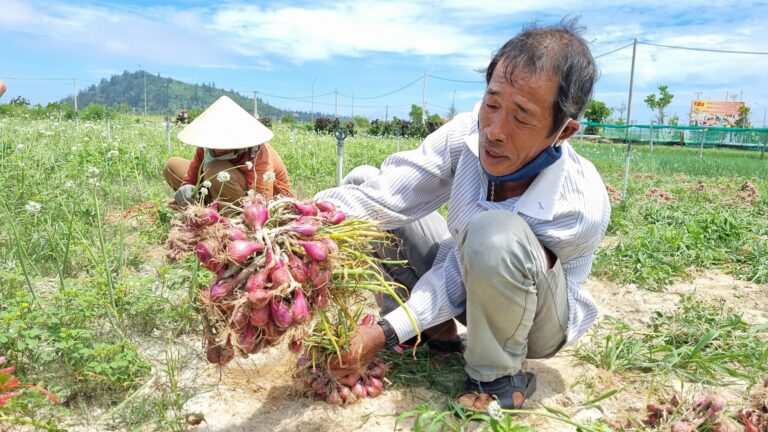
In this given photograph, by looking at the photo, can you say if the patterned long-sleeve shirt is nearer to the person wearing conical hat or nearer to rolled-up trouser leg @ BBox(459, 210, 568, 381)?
the person wearing conical hat

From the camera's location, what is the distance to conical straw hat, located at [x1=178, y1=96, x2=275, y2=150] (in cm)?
297

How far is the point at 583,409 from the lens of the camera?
1.87 metres

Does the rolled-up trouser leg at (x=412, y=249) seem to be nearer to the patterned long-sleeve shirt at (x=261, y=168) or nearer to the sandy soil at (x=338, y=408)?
the sandy soil at (x=338, y=408)

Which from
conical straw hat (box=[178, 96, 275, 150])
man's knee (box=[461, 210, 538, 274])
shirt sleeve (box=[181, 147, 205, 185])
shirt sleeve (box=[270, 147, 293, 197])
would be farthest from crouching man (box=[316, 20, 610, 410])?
shirt sleeve (box=[181, 147, 205, 185])

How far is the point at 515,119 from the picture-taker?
1622mm

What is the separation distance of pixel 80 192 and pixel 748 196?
665 cm

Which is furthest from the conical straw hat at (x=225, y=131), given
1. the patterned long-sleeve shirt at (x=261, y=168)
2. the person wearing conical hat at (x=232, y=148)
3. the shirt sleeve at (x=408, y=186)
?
the shirt sleeve at (x=408, y=186)

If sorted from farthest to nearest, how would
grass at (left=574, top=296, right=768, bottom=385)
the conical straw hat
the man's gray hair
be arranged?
the conical straw hat
grass at (left=574, top=296, right=768, bottom=385)
the man's gray hair

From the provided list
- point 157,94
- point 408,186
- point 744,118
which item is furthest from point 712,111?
point 157,94

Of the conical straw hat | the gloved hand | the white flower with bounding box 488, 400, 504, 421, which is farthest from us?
the gloved hand

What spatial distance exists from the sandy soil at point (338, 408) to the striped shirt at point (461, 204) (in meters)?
0.24

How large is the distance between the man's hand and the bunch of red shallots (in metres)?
0.08

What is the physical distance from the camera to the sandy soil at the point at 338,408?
1752 mm

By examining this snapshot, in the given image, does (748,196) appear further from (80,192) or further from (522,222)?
(80,192)
